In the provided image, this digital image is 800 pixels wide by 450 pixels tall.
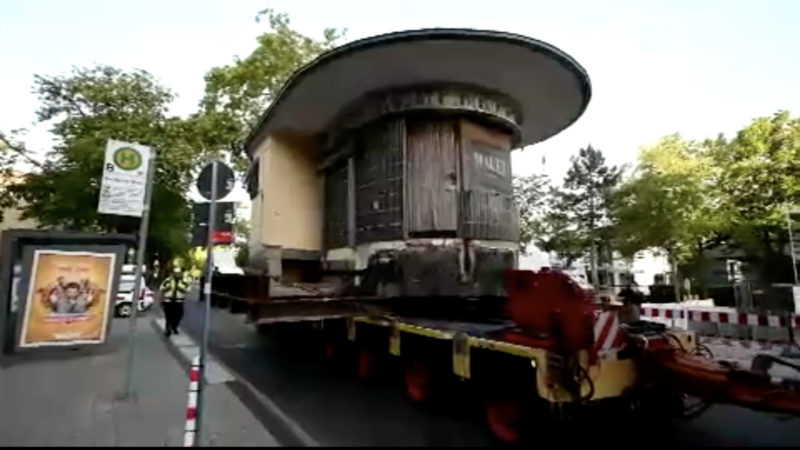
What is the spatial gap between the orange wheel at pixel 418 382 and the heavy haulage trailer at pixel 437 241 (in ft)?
0.11

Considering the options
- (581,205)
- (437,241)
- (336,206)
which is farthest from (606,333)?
(581,205)

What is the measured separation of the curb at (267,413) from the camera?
20.3 ft

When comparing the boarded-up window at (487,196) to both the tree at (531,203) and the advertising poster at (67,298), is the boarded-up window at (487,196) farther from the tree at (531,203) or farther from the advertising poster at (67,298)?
the tree at (531,203)

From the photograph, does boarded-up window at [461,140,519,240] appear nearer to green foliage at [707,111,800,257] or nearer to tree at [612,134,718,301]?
tree at [612,134,718,301]

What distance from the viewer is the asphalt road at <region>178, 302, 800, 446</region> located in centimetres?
620

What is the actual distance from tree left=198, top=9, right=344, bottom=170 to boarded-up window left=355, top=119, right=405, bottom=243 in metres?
15.7

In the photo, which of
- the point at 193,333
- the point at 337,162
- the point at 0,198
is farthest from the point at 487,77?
the point at 0,198

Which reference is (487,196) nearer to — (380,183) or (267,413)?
(380,183)

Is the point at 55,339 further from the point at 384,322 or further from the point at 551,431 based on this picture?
the point at 551,431

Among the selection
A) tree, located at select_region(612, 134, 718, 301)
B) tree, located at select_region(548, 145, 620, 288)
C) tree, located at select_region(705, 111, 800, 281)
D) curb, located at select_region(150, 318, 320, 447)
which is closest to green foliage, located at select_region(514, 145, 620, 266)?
tree, located at select_region(548, 145, 620, 288)

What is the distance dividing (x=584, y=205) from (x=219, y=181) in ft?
147

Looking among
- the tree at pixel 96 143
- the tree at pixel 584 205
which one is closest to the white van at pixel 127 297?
the tree at pixel 96 143

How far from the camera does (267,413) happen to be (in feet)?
23.7

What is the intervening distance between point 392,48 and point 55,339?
860cm
